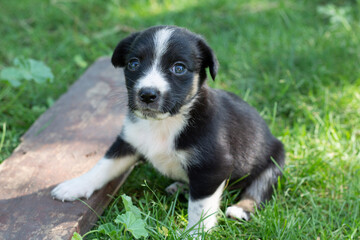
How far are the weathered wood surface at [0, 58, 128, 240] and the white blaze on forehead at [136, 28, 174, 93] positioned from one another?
27.5 inches

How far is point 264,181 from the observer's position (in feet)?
12.2

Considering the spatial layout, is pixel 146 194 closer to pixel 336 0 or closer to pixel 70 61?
pixel 70 61

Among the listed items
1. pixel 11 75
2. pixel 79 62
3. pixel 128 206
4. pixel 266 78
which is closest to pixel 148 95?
pixel 128 206

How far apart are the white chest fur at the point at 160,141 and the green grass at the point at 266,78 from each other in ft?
1.05

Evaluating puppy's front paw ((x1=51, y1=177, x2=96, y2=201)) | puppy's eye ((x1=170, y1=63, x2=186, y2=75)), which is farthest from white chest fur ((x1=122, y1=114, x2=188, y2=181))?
puppy's front paw ((x1=51, y1=177, x2=96, y2=201))

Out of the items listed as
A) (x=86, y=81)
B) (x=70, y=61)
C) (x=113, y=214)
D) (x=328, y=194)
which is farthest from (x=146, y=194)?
(x=70, y=61)

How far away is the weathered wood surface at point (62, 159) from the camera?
3.16 m

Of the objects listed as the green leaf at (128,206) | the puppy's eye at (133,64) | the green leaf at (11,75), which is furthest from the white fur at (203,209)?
the green leaf at (11,75)

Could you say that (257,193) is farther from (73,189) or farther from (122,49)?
(122,49)

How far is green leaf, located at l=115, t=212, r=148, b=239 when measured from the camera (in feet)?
9.43

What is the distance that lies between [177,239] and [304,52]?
3657mm

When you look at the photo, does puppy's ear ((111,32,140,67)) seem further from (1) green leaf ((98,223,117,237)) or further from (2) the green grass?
(1) green leaf ((98,223,117,237))

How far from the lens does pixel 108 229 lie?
123 inches

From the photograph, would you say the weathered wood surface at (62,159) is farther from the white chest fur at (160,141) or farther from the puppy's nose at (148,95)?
the puppy's nose at (148,95)
